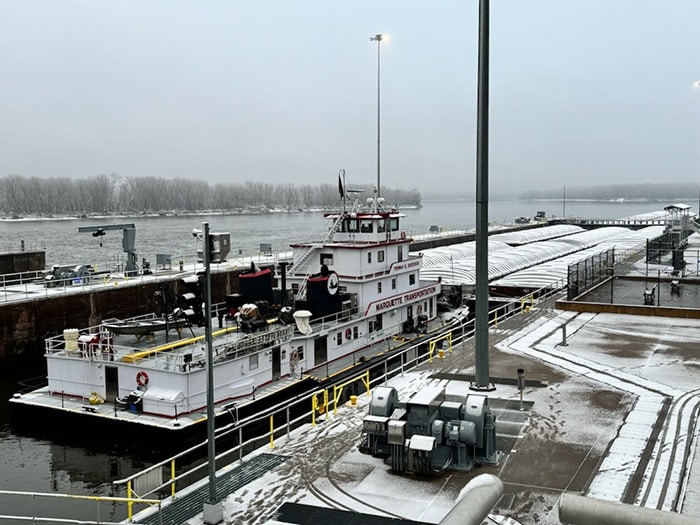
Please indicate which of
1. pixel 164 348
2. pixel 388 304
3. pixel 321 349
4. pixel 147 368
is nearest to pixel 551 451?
pixel 147 368

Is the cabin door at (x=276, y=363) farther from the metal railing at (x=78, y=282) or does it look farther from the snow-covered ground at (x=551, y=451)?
the metal railing at (x=78, y=282)

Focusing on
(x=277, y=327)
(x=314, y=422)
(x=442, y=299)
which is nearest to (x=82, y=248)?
(x=442, y=299)

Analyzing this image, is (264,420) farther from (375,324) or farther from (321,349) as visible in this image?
(375,324)

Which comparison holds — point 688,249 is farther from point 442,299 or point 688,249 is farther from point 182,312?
point 182,312

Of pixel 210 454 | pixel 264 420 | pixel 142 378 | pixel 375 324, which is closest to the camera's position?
pixel 210 454

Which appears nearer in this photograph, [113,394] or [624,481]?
[624,481]

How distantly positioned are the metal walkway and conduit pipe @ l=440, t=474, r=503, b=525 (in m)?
8.44

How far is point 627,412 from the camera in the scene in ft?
51.1

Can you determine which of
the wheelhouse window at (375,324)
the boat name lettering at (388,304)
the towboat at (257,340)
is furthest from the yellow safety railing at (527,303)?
the wheelhouse window at (375,324)

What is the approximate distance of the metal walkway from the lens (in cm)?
1077

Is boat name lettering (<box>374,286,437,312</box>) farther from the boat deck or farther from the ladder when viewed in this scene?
the boat deck

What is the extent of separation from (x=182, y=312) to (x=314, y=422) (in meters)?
9.13

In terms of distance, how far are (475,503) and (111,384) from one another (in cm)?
2057

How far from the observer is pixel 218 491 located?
38.6 feet
